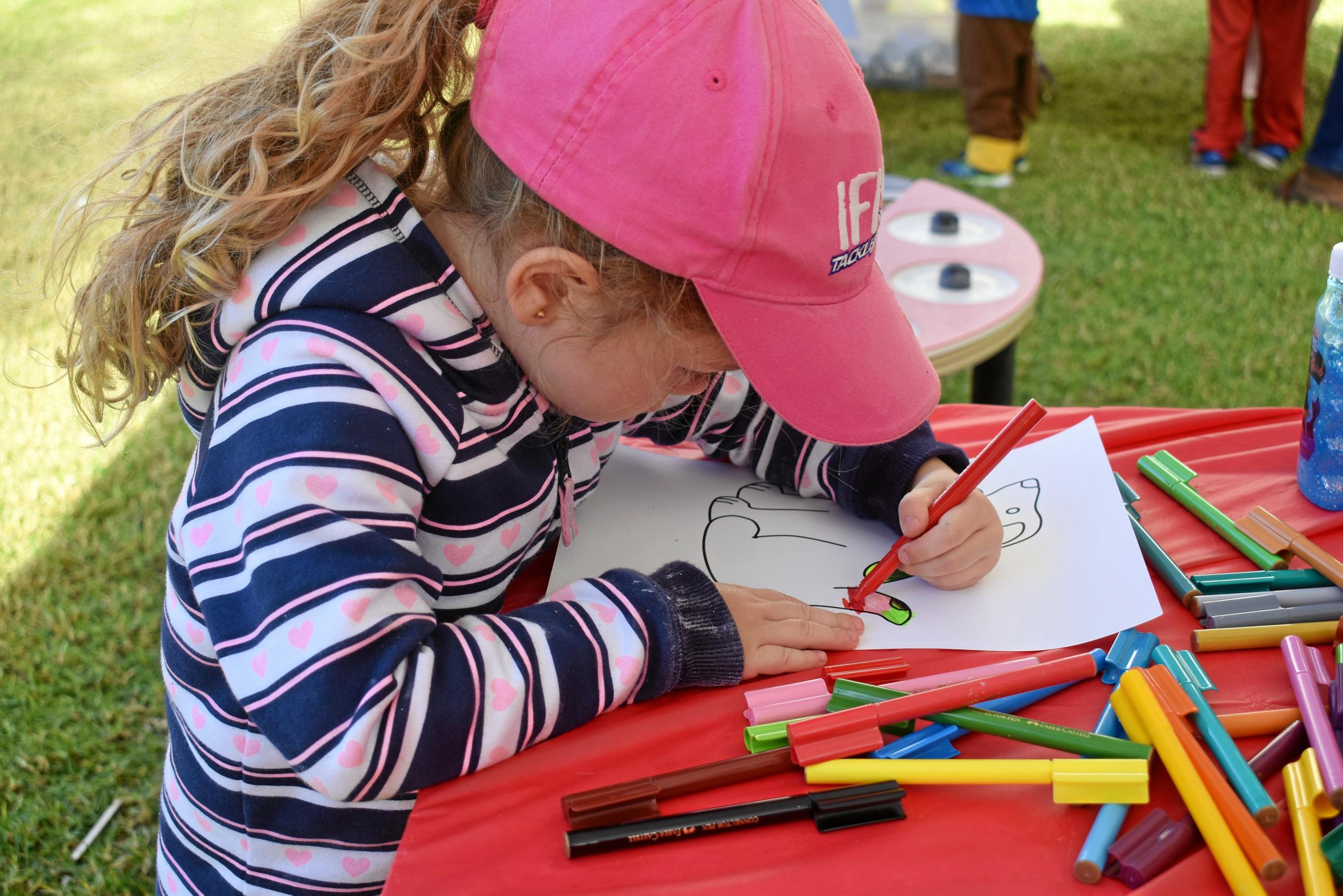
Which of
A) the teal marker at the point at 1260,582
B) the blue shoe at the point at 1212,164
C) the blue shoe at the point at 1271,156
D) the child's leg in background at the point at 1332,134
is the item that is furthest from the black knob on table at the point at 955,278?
the blue shoe at the point at 1271,156

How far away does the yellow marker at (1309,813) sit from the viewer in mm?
459

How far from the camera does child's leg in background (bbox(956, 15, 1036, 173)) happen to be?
2955mm

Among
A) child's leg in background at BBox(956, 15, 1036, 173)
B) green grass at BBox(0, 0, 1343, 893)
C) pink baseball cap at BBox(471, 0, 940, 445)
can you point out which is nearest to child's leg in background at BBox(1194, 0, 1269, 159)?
green grass at BBox(0, 0, 1343, 893)

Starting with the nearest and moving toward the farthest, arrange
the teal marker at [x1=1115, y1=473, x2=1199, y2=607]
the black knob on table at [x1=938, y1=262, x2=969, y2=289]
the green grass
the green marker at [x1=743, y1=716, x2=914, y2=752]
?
the green marker at [x1=743, y1=716, x2=914, y2=752] < the teal marker at [x1=1115, y1=473, x2=1199, y2=607] < the green grass < the black knob on table at [x1=938, y1=262, x2=969, y2=289]

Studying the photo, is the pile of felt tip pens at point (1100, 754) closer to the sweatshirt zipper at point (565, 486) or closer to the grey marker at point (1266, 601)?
the grey marker at point (1266, 601)

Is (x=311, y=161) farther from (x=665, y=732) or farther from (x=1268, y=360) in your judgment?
(x=1268, y=360)

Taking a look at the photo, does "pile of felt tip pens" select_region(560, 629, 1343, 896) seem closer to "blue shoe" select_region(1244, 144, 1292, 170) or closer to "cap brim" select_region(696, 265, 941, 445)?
"cap brim" select_region(696, 265, 941, 445)

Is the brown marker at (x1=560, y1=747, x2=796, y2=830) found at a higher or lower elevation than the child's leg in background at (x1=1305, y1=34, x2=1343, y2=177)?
higher

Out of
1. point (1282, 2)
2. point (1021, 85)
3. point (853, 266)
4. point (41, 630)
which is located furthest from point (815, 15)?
point (1282, 2)

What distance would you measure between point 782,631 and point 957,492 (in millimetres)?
165

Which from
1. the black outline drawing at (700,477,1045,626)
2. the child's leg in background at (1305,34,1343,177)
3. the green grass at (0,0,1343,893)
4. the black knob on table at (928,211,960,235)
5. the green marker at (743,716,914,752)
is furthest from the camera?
the child's leg in background at (1305,34,1343,177)

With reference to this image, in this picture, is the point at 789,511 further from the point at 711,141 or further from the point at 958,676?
the point at 711,141

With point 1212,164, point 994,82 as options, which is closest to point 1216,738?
point 994,82

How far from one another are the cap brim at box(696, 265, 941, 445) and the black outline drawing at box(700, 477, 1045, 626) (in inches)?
5.5
